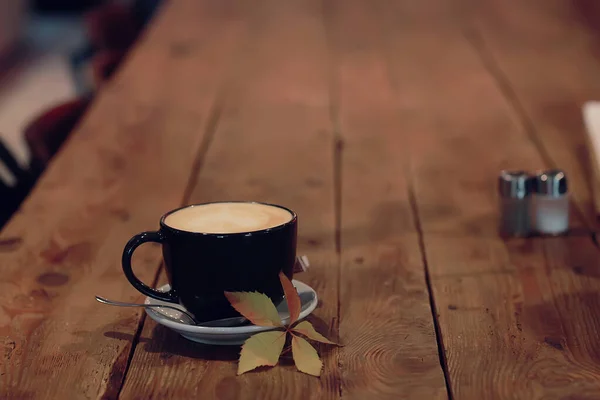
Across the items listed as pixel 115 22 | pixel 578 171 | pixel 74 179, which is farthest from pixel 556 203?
pixel 115 22

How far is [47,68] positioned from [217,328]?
18.4ft

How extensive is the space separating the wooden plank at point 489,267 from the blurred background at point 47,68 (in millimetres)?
682

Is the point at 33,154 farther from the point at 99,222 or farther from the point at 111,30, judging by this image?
the point at 111,30

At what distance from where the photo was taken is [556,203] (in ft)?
3.33

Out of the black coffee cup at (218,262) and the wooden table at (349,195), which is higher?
the black coffee cup at (218,262)

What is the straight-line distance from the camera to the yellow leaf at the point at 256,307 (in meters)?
0.68

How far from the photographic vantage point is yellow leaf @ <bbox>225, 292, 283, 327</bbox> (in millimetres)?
679

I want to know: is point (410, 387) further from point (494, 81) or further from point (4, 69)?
point (4, 69)

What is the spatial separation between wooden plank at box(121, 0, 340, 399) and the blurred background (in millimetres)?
340

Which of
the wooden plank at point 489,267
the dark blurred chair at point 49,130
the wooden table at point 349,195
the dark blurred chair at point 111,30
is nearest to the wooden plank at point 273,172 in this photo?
the wooden table at point 349,195

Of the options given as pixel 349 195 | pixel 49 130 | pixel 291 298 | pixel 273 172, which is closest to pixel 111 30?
pixel 49 130

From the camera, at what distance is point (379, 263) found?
937 mm

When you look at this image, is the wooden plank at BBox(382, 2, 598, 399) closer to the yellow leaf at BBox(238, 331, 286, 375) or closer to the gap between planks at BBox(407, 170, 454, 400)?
the gap between planks at BBox(407, 170, 454, 400)

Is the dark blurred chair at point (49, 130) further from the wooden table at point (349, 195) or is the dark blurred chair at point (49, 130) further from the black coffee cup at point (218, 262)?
the black coffee cup at point (218, 262)
